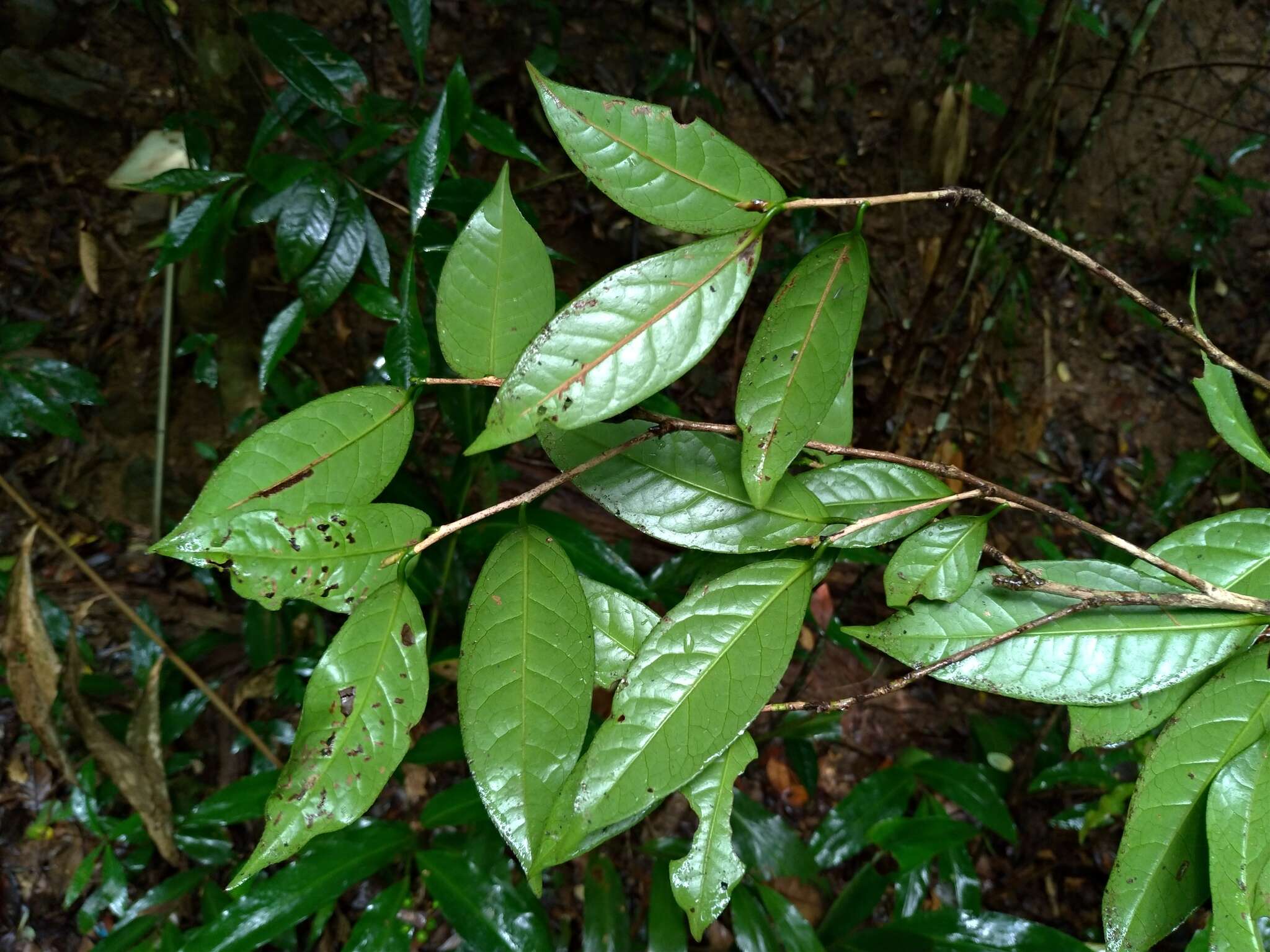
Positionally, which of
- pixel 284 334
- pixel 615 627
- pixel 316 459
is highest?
pixel 316 459

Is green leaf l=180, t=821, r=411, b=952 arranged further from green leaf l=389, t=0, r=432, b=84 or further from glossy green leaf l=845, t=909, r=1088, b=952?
green leaf l=389, t=0, r=432, b=84

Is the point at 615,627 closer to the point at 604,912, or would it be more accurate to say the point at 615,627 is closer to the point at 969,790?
the point at 604,912

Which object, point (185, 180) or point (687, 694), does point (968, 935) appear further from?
point (185, 180)

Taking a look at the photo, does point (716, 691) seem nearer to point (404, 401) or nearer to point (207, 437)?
point (404, 401)

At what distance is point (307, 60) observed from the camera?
3.26 feet

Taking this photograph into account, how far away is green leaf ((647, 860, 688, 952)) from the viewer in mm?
1139

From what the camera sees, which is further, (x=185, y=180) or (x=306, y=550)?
(x=185, y=180)

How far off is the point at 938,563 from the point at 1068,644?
0.33 ft

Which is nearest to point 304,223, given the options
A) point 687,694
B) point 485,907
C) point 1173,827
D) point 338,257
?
point 338,257

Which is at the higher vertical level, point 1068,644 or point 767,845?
point 1068,644

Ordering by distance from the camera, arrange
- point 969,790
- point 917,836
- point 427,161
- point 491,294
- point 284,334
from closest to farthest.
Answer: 1. point 491,294
2. point 427,161
3. point 284,334
4. point 917,836
5. point 969,790

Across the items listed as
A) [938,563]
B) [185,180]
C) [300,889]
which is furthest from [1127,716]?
[185,180]

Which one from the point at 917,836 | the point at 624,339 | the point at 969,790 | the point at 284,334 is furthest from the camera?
the point at 969,790

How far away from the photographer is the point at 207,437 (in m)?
1.84
